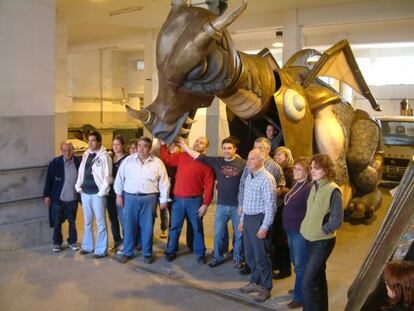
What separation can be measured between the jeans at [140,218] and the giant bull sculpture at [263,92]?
127 centimetres

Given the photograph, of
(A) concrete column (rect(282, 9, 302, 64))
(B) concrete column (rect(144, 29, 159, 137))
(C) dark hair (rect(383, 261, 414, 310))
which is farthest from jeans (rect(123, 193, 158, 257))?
(B) concrete column (rect(144, 29, 159, 137))

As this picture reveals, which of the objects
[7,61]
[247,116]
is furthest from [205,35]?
[7,61]

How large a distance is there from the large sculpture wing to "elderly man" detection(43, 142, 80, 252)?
274 cm

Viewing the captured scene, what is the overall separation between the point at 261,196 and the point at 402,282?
1.98 m

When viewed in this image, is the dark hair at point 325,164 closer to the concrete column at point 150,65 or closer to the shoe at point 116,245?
the shoe at point 116,245

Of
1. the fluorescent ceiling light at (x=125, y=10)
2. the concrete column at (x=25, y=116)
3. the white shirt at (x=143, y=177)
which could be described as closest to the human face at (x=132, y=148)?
the white shirt at (x=143, y=177)

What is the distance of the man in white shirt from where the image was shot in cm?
489

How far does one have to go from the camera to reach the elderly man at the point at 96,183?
199 inches

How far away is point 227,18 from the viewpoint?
3.15 m

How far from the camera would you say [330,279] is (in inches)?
183

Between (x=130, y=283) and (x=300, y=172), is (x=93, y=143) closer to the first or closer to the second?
(x=130, y=283)

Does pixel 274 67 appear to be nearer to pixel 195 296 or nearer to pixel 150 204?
pixel 150 204

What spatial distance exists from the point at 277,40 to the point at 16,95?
8.60 m

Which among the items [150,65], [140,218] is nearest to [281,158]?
[140,218]
